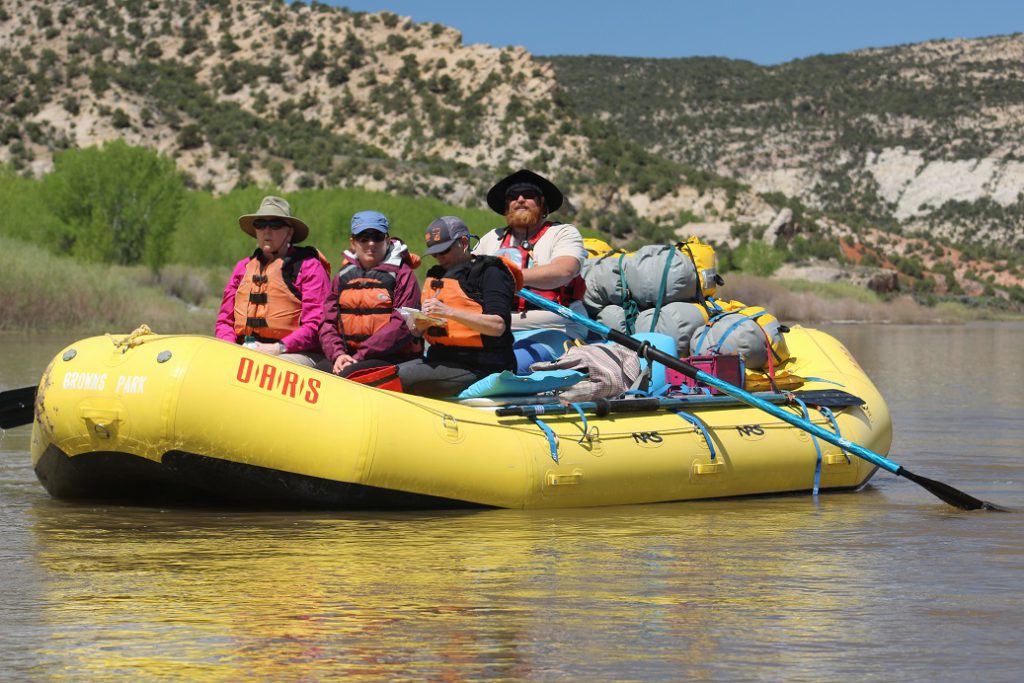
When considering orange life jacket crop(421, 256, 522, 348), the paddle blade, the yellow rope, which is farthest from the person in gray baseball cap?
the paddle blade

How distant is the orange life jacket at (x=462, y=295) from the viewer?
796 centimetres

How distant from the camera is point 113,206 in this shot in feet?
114

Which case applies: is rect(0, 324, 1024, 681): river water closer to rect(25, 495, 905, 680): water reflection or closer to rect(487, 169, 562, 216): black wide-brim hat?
rect(25, 495, 905, 680): water reflection

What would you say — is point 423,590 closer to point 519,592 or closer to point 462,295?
point 519,592

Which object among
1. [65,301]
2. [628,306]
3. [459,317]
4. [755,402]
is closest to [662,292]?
[628,306]

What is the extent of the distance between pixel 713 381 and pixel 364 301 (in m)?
2.00

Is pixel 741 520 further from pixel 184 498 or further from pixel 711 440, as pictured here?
pixel 184 498

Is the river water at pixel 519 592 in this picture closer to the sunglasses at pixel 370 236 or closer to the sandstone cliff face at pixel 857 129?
the sunglasses at pixel 370 236

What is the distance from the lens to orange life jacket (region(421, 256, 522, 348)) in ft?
26.1

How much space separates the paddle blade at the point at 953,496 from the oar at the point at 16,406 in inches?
189

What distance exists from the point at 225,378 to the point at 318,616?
6.34 ft

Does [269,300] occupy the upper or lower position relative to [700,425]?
upper

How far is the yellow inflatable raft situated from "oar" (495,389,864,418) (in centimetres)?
4

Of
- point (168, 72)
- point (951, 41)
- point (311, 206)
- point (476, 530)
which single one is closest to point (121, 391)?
point (476, 530)
